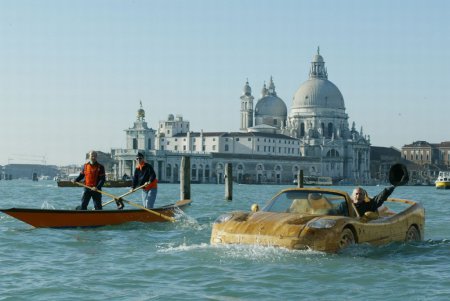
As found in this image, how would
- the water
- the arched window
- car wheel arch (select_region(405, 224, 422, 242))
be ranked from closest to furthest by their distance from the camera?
the water < car wheel arch (select_region(405, 224, 422, 242)) < the arched window

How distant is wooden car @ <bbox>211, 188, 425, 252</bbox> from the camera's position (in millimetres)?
11664

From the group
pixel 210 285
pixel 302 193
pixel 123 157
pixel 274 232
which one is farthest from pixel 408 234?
pixel 123 157

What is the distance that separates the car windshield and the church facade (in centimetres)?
12519

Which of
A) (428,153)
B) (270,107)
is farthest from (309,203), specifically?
(428,153)

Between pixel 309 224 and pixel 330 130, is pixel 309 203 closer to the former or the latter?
pixel 309 224

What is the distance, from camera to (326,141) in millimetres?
161750

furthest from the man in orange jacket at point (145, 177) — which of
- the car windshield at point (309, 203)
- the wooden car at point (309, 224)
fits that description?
the car windshield at point (309, 203)

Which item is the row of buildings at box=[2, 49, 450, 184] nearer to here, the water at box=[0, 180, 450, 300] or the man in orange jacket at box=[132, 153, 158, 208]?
the man in orange jacket at box=[132, 153, 158, 208]

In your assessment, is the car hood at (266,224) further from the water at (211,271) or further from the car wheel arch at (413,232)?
the car wheel arch at (413,232)

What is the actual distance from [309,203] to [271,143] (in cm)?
14262

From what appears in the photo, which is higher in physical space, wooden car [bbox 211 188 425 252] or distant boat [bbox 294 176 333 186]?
distant boat [bbox 294 176 333 186]

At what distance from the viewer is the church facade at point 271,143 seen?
14262 cm

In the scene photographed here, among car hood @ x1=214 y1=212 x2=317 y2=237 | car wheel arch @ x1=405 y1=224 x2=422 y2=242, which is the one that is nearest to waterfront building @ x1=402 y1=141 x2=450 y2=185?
car wheel arch @ x1=405 y1=224 x2=422 y2=242

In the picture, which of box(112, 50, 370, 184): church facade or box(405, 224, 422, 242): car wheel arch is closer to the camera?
box(405, 224, 422, 242): car wheel arch
